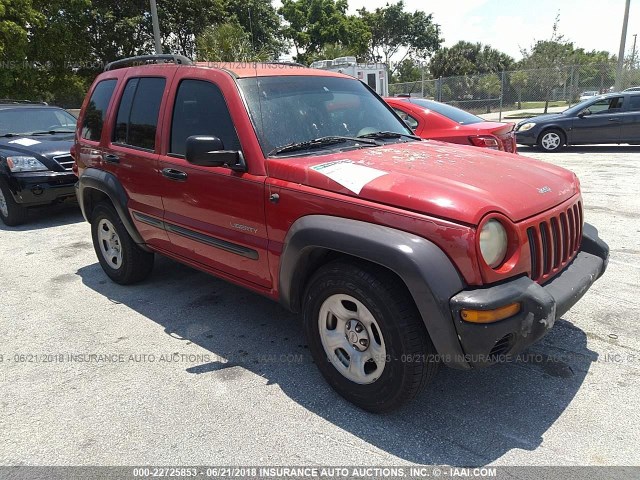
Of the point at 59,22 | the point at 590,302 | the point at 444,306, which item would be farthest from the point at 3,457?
the point at 59,22

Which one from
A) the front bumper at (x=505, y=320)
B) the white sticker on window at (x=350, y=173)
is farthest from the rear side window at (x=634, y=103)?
the white sticker on window at (x=350, y=173)

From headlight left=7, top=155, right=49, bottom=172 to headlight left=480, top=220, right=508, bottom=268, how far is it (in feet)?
22.6

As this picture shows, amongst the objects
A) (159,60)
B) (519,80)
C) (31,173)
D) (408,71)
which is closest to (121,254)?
(159,60)

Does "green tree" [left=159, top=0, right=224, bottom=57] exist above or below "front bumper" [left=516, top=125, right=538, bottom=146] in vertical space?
above

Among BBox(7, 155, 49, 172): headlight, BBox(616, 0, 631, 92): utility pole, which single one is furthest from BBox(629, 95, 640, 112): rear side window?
BBox(7, 155, 49, 172): headlight

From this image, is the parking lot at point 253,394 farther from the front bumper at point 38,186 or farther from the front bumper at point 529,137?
the front bumper at point 529,137

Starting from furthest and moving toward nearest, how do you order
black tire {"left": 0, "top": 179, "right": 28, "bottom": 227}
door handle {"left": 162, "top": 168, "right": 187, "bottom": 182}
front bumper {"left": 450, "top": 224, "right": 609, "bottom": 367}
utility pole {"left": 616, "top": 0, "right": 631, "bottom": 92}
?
utility pole {"left": 616, "top": 0, "right": 631, "bottom": 92} → black tire {"left": 0, "top": 179, "right": 28, "bottom": 227} → door handle {"left": 162, "top": 168, "right": 187, "bottom": 182} → front bumper {"left": 450, "top": 224, "right": 609, "bottom": 367}

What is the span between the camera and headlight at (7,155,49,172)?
710 cm

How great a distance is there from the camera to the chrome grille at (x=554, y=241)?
102 inches

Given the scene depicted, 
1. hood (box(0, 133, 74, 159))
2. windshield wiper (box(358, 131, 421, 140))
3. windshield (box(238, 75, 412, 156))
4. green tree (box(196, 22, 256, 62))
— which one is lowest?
hood (box(0, 133, 74, 159))

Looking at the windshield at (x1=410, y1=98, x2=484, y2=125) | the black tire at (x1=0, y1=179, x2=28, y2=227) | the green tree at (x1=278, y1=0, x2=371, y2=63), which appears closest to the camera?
the black tire at (x1=0, y1=179, x2=28, y2=227)

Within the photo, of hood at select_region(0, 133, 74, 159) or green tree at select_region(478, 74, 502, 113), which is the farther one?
green tree at select_region(478, 74, 502, 113)

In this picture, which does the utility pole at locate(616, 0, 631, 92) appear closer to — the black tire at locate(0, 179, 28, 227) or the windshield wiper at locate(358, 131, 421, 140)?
the windshield wiper at locate(358, 131, 421, 140)

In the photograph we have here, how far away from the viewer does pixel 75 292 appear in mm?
4770
